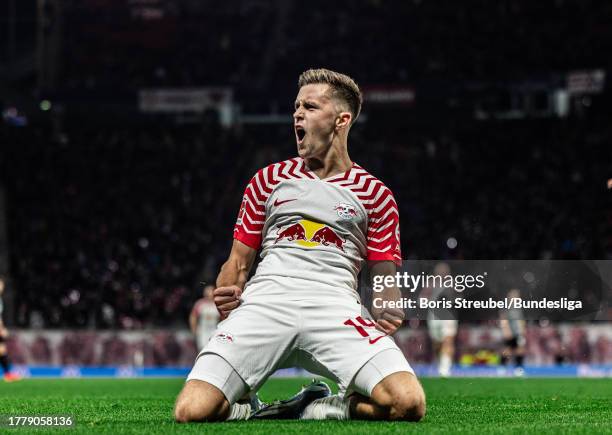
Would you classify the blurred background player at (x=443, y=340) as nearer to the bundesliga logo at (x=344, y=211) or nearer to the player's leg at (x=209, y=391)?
the bundesliga logo at (x=344, y=211)

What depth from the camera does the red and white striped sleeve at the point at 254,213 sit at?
5562 mm

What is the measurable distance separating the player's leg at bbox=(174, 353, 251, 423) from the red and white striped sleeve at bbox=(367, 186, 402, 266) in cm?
101

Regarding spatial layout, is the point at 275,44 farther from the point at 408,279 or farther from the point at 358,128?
the point at 408,279

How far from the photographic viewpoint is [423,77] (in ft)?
108

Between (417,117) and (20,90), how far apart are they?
41.8 feet

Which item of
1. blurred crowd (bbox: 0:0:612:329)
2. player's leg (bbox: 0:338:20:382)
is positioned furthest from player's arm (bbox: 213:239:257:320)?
blurred crowd (bbox: 0:0:612:329)

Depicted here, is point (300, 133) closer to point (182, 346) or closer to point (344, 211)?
point (344, 211)

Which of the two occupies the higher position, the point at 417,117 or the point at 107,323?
the point at 417,117

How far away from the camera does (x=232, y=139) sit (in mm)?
32594

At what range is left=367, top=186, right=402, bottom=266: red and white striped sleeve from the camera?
18.1 feet

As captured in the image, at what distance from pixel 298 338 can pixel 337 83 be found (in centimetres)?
140

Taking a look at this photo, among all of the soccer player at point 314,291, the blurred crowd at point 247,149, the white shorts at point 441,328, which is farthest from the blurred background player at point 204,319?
the soccer player at point 314,291

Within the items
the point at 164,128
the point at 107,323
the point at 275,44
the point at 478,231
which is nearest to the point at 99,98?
the point at 164,128

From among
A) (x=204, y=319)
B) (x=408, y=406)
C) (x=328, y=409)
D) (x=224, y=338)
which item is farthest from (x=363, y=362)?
(x=204, y=319)
